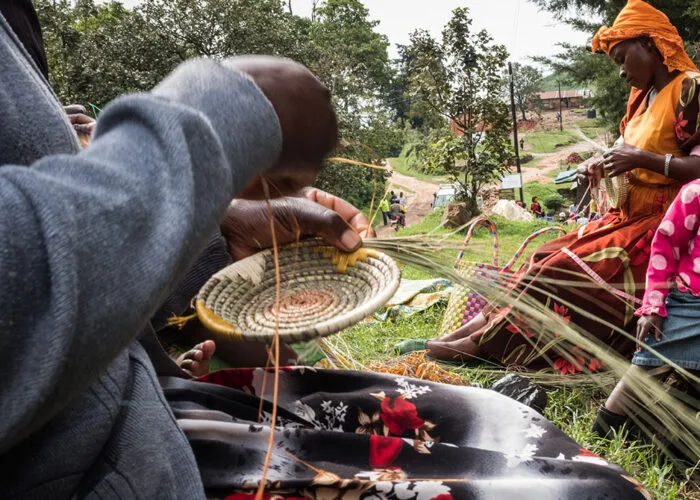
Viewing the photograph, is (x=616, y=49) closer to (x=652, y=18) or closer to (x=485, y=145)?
(x=652, y=18)

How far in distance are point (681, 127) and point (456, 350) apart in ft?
5.45

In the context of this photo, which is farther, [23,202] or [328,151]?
[328,151]

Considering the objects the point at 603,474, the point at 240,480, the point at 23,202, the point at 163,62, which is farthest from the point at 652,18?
the point at 163,62

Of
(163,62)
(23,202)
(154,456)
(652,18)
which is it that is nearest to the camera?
(23,202)

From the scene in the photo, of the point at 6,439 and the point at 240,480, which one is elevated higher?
the point at 6,439

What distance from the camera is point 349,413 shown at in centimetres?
118

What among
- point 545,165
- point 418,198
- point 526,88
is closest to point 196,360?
point 418,198

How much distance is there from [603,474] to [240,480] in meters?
0.60

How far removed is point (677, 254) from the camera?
7.52 feet

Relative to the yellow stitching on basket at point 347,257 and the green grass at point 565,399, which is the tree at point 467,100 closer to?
the green grass at point 565,399

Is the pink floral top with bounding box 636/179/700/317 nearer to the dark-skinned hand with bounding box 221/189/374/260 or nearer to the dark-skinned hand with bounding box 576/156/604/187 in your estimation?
the dark-skinned hand with bounding box 576/156/604/187

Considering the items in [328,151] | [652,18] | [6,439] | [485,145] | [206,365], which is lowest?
[485,145]

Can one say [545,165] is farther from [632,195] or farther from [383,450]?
[383,450]

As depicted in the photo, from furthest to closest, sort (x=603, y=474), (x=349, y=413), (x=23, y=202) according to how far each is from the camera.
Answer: (x=349, y=413) < (x=603, y=474) < (x=23, y=202)
